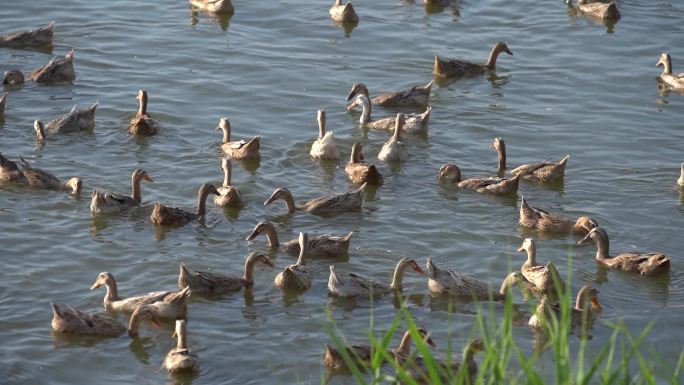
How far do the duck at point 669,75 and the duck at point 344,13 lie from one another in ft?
18.6

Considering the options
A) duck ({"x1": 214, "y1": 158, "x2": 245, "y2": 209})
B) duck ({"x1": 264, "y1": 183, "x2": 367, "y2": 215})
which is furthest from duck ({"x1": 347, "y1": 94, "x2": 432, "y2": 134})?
duck ({"x1": 214, "y1": 158, "x2": 245, "y2": 209})

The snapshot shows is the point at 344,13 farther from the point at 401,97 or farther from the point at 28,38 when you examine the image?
the point at 28,38

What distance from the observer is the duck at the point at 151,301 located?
44.8 feet

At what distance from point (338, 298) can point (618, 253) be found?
349cm

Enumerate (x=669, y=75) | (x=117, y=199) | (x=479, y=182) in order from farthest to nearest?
(x=669, y=75)
(x=479, y=182)
(x=117, y=199)

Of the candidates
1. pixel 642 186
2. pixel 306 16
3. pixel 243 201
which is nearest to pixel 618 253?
pixel 642 186

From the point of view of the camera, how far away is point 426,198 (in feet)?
57.0

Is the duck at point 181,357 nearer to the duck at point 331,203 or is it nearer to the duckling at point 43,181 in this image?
the duck at point 331,203

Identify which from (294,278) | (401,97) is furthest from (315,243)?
(401,97)

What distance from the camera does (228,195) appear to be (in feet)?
55.0

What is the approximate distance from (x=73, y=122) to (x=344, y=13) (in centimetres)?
706

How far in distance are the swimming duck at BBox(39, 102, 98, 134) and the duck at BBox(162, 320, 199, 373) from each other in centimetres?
707

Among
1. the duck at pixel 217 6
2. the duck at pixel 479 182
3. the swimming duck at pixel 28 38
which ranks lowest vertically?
the duck at pixel 479 182


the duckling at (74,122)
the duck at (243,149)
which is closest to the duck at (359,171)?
the duck at (243,149)
